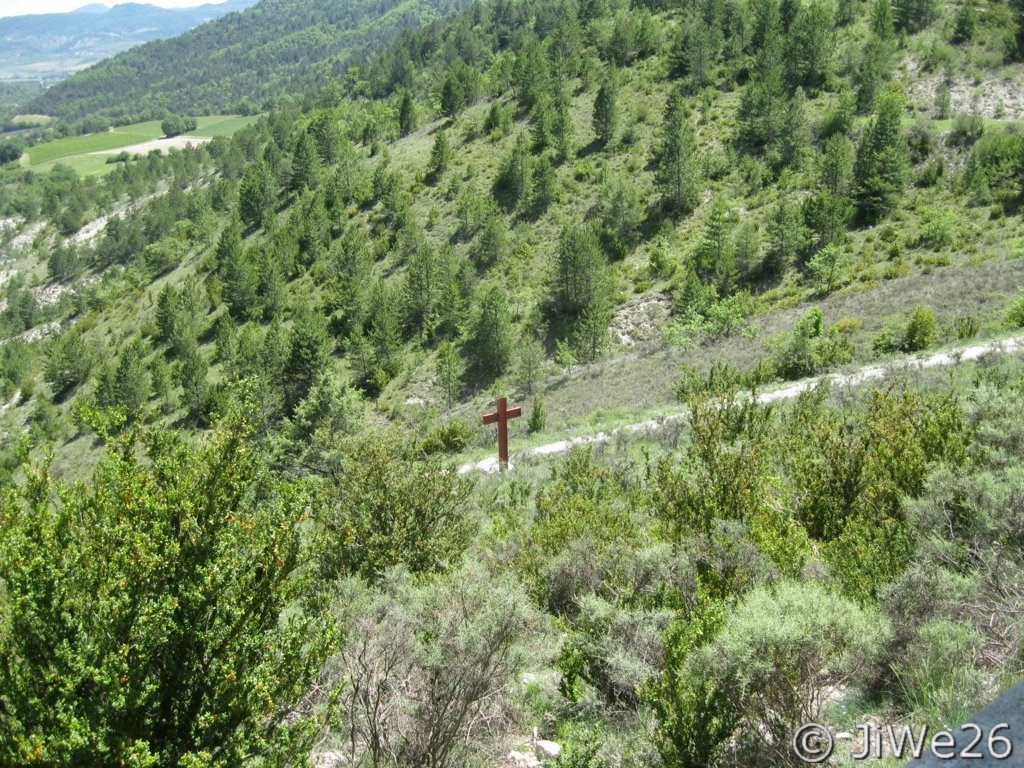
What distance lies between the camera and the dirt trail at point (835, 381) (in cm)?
1431

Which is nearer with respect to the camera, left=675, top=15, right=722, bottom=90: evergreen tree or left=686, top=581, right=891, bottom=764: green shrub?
left=686, top=581, right=891, bottom=764: green shrub

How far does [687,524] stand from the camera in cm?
715

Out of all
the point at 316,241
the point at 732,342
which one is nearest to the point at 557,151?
the point at 316,241

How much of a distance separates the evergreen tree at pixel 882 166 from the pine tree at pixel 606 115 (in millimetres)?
17196

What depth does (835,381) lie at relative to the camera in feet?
50.4

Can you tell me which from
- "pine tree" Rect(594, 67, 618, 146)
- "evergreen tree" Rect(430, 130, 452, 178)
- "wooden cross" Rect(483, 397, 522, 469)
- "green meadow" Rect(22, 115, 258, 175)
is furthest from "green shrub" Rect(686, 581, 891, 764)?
"green meadow" Rect(22, 115, 258, 175)

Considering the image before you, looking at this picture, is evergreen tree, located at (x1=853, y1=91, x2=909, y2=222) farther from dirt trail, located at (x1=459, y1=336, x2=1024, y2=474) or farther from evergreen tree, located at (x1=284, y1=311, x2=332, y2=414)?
evergreen tree, located at (x1=284, y1=311, x2=332, y2=414)

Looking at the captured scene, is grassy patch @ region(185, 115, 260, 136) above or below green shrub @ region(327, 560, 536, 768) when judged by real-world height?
above

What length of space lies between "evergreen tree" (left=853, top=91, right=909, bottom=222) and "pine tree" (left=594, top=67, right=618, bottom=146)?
56.4ft

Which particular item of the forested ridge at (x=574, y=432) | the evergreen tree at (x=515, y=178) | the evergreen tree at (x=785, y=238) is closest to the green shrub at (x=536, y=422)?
the forested ridge at (x=574, y=432)

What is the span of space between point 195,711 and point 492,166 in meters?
49.6

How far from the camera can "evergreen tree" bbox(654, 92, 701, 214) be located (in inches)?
1556

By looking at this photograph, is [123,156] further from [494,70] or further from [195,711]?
[195,711]

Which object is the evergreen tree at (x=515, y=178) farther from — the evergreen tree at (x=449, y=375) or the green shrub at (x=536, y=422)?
the green shrub at (x=536, y=422)
